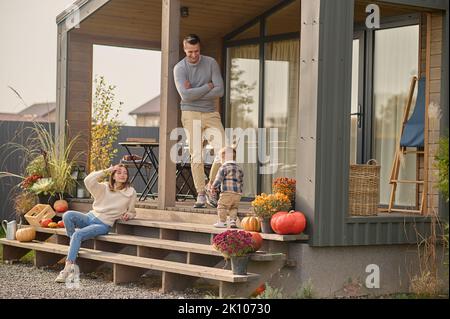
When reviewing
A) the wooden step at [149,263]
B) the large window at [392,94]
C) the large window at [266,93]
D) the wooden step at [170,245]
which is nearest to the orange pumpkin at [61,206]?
the wooden step at [149,263]

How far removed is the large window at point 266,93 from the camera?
34.8ft

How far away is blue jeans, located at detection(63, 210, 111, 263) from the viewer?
8482 millimetres

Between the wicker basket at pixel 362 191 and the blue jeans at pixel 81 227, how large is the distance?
8.72ft

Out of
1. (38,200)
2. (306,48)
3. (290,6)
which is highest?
(290,6)

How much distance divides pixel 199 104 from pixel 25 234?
108 inches

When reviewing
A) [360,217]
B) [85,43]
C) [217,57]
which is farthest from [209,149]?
[360,217]

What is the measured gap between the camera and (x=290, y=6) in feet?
33.7

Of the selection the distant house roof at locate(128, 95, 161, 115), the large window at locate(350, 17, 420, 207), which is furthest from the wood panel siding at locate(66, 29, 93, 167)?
the distant house roof at locate(128, 95, 161, 115)

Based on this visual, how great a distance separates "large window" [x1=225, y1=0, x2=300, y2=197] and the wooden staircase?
2346mm

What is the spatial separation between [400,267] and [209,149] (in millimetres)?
3654

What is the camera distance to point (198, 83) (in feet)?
29.2

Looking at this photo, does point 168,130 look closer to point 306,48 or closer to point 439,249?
point 306,48

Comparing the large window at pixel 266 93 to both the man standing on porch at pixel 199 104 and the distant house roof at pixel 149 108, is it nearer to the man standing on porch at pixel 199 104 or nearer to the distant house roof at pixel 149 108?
the man standing on porch at pixel 199 104
